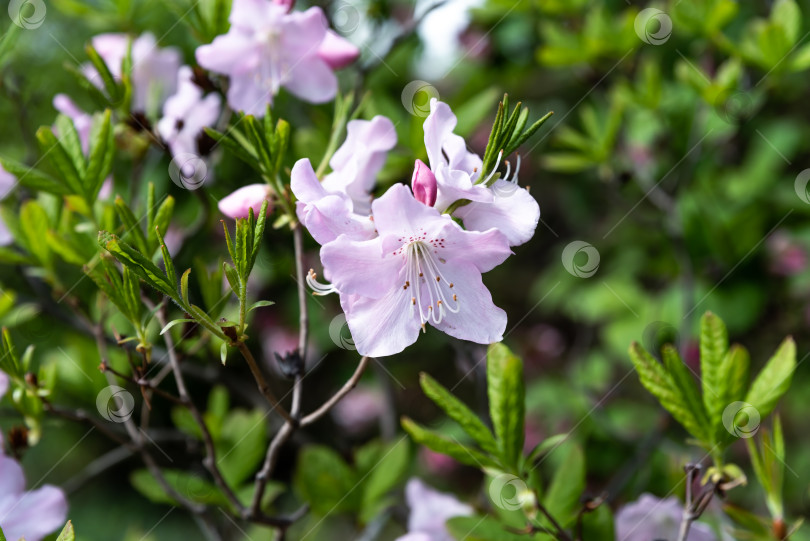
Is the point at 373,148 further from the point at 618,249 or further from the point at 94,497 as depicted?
the point at 94,497

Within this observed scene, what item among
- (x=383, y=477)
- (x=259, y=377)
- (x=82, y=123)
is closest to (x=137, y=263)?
(x=259, y=377)

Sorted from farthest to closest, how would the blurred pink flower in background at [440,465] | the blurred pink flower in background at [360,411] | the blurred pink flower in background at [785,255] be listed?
the blurred pink flower in background at [360,411]
the blurred pink flower in background at [440,465]
the blurred pink flower in background at [785,255]

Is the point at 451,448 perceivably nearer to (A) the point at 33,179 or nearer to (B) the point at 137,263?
(B) the point at 137,263

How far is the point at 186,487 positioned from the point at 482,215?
805mm

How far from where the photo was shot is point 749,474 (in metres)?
2.37

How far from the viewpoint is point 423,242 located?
0.77m

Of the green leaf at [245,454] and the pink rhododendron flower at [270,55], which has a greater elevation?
the pink rhododendron flower at [270,55]

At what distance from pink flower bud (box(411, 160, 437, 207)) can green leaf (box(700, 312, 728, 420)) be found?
1.22 feet

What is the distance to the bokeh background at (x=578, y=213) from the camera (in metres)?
1.48

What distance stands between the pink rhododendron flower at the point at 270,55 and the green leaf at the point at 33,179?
0.28 meters

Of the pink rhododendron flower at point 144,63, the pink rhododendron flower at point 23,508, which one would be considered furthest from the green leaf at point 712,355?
the pink rhododendron flower at point 144,63

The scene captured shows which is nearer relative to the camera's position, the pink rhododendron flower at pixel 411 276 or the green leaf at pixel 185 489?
the pink rhododendron flower at pixel 411 276

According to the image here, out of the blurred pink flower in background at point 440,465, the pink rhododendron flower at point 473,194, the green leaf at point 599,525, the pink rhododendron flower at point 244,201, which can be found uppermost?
the pink rhododendron flower at point 473,194

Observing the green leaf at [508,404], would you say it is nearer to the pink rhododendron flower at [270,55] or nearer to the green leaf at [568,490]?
the green leaf at [568,490]
